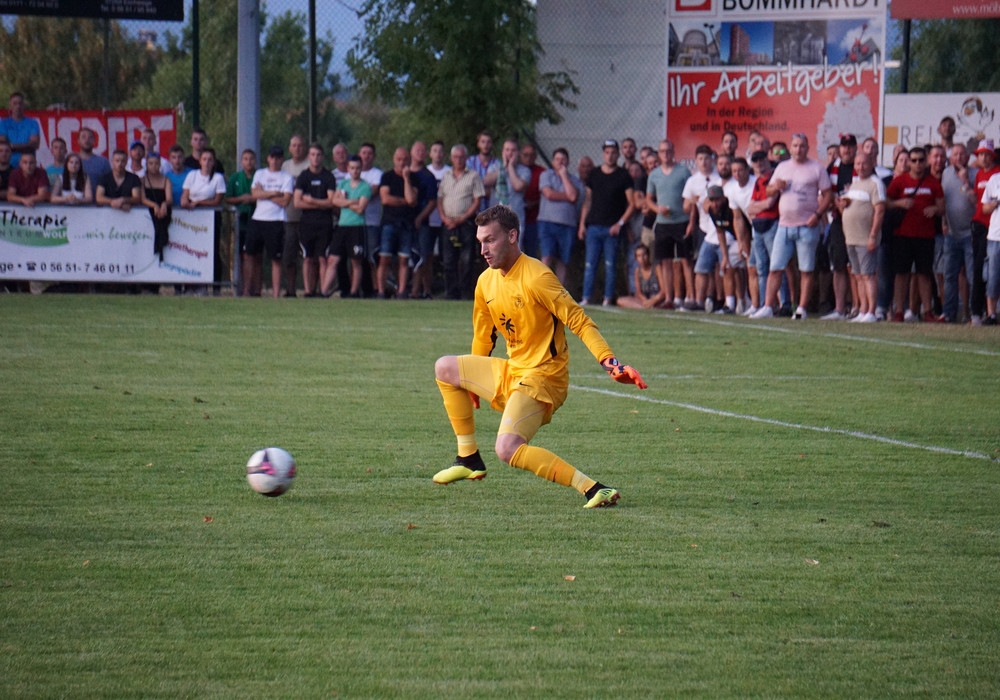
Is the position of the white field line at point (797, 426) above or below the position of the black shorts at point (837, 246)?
below

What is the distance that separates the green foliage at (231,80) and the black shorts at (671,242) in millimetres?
15470

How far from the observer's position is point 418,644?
13.5ft

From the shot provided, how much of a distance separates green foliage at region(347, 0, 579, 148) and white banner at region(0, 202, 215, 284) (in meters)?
4.22

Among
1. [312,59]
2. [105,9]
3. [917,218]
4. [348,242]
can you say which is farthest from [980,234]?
[105,9]

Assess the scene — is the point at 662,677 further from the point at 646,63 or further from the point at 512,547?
the point at 646,63

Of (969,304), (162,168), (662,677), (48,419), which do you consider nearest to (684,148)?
(969,304)

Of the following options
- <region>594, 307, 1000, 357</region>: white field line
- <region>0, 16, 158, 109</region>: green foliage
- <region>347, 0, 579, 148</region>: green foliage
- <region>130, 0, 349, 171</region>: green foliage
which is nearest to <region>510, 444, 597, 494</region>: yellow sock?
<region>594, 307, 1000, 357</region>: white field line

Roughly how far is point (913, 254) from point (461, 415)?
9.86 meters

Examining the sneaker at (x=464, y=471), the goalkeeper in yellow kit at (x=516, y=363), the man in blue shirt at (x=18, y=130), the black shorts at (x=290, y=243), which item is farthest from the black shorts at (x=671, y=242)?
the sneaker at (x=464, y=471)

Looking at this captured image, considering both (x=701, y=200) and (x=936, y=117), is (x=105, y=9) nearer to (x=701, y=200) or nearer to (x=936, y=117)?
(x=701, y=200)

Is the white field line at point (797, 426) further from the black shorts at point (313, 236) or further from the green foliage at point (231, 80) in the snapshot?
the green foliage at point (231, 80)

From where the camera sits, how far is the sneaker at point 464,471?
6449 millimetres

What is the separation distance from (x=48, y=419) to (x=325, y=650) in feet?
14.9

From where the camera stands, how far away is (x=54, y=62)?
34.2 metres
